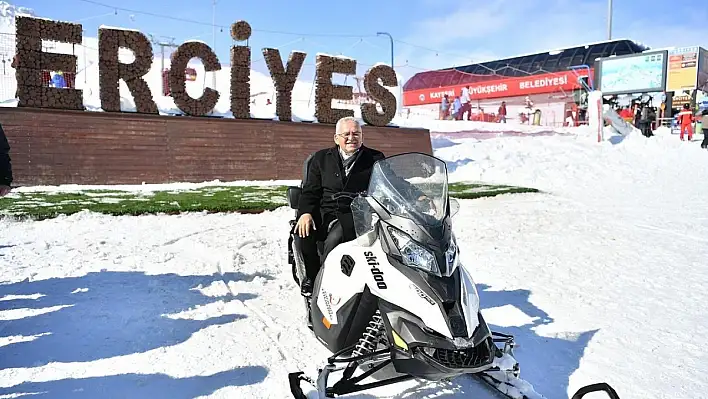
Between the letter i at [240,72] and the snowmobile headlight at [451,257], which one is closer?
the snowmobile headlight at [451,257]

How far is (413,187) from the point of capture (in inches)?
118

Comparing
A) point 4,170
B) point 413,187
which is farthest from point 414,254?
point 4,170

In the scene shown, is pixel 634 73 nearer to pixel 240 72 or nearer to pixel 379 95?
pixel 379 95

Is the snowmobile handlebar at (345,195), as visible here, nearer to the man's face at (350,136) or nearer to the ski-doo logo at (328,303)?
the man's face at (350,136)

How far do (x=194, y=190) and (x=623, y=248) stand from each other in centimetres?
908

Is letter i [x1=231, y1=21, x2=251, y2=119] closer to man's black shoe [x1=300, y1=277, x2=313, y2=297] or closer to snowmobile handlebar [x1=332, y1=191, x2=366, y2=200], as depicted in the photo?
man's black shoe [x1=300, y1=277, x2=313, y2=297]

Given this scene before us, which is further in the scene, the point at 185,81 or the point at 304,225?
the point at 185,81

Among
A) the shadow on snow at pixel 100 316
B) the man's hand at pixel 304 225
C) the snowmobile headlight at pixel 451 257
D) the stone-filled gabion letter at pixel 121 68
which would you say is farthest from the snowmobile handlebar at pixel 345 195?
the stone-filled gabion letter at pixel 121 68

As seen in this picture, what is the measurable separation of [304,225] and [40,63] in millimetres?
11549

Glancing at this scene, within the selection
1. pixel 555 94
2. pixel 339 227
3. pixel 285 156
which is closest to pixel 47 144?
pixel 285 156

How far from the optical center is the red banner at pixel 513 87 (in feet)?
113

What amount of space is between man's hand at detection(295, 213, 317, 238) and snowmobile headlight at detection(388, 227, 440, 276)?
1103mm

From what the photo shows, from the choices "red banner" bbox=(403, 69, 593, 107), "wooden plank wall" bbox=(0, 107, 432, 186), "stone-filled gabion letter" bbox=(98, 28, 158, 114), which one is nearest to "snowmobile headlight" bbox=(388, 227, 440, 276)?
"wooden plank wall" bbox=(0, 107, 432, 186)

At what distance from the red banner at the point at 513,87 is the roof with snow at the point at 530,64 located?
88 cm
